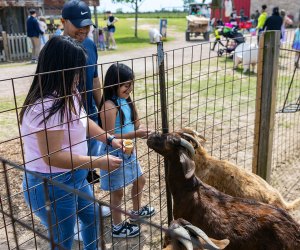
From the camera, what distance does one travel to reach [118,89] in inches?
133

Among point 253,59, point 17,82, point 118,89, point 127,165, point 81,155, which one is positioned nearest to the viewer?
point 81,155

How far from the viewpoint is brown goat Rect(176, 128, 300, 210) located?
11.9ft

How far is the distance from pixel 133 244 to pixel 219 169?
1148 millimetres

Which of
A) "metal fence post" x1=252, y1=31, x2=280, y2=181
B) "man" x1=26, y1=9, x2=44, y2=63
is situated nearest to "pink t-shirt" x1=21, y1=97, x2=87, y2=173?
"metal fence post" x1=252, y1=31, x2=280, y2=181

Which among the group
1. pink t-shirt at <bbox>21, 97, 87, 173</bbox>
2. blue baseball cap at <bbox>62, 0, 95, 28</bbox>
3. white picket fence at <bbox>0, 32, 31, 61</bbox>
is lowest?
white picket fence at <bbox>0, 32, 31, 61</bbox>

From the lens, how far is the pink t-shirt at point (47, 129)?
2393 millimetres

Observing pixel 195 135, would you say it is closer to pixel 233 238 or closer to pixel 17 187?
pixel 233 238

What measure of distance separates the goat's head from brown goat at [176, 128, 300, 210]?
0.77 ft

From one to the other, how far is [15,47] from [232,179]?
51.5 feet

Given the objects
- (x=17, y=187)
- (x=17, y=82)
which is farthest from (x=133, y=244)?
(x=17, y=82)

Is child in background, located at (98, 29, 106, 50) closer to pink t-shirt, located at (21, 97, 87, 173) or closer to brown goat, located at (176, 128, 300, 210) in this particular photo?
brown goat, located at (176, 128, 300, 210)

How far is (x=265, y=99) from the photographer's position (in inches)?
183

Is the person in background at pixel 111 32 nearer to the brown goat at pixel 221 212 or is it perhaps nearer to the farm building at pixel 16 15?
the farm building at pixel 16 15

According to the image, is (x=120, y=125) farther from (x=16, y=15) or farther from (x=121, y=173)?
(x=16, y=15)
